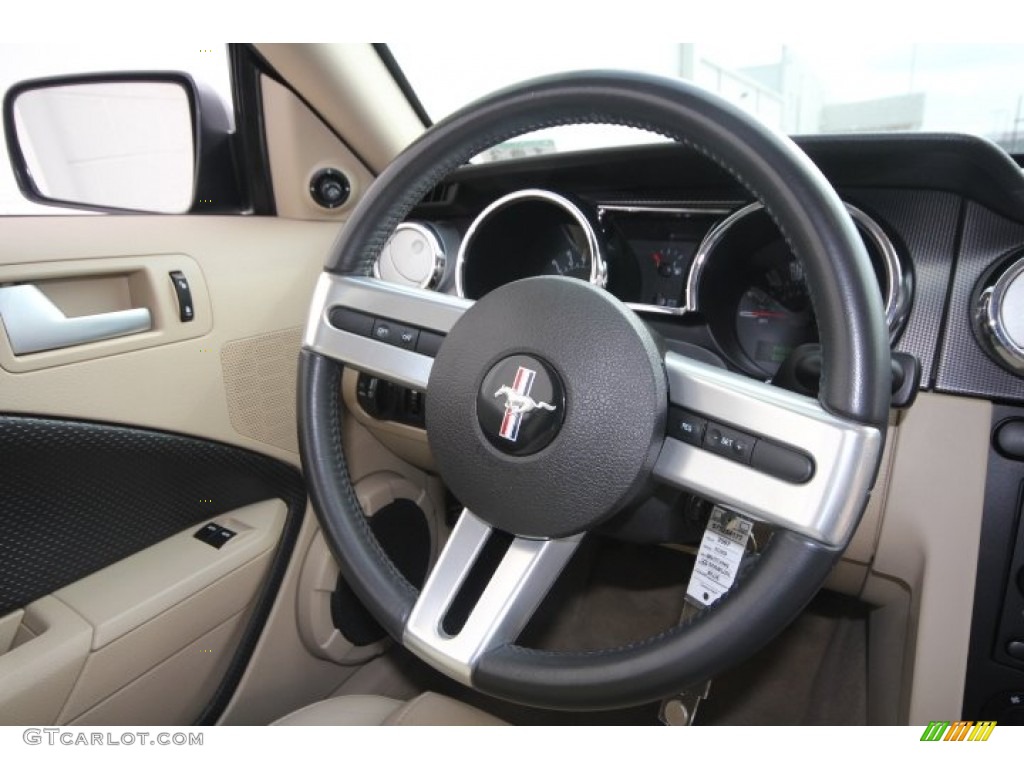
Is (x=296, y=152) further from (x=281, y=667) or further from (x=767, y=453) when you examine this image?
(x=767, y=453)

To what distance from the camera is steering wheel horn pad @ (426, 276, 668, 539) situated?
668mm

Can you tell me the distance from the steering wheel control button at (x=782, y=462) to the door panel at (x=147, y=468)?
0.92m

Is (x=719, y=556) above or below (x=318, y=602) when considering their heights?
above

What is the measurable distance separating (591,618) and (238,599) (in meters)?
0.88

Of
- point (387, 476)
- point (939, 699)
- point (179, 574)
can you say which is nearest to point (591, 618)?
point (387, 476)

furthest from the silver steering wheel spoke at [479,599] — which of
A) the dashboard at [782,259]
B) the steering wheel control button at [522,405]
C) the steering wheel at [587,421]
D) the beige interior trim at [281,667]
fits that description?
the beige interior trim at [281,667]

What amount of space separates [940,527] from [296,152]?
1.27 m

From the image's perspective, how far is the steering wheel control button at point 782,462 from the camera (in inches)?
23.6

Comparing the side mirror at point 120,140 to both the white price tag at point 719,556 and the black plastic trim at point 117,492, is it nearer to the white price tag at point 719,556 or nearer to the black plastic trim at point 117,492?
the black plastic trim at point 117,492

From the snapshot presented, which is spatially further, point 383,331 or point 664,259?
point 664,259

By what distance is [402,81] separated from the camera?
1368 millimetres

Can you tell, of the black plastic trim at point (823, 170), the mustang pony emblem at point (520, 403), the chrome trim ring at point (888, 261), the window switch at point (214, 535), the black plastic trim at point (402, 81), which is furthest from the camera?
the black plastic trim at point (402, 81)

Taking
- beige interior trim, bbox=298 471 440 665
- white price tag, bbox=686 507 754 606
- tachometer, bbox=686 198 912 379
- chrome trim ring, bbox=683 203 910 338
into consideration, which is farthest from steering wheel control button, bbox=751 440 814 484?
beige interior trim, bbox=298 471 440 665

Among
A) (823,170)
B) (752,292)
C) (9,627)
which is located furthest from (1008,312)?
(9,627)
